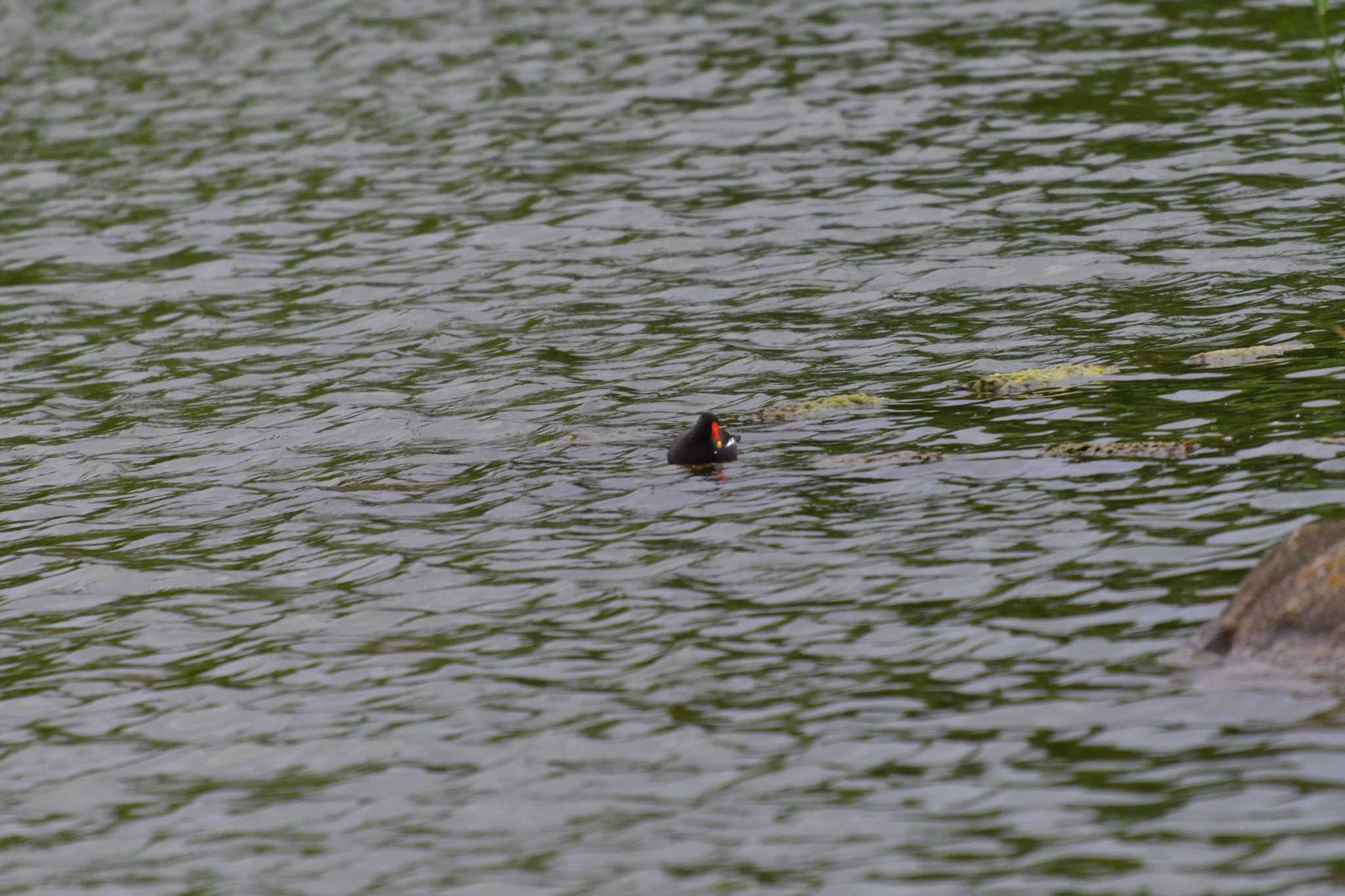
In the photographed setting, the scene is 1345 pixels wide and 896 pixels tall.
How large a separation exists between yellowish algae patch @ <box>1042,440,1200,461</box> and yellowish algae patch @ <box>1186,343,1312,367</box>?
2.43m

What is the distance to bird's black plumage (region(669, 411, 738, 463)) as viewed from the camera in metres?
16.0

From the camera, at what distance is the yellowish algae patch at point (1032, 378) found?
17.8 m

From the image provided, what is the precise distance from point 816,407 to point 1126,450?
11.2ft

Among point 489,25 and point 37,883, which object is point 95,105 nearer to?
point 489,25

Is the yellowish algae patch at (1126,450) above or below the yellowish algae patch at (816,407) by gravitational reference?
below

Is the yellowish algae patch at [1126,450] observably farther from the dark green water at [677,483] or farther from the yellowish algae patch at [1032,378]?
the yellowish algae patch at [1032,378]

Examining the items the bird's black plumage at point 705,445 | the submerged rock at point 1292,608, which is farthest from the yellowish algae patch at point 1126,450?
the submerged rock at point 1292,608

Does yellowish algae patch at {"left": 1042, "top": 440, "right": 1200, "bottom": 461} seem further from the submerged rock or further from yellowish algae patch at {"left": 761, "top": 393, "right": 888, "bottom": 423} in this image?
the submerged rock

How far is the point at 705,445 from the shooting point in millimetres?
16109

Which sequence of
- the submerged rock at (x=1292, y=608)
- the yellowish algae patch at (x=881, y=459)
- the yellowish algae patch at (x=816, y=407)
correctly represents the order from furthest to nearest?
the yellowish algae patch at (x=816, y=407) → the yellowish algae patch at (x=881, y=459) → the submerged rock at (x=1292, y=608)

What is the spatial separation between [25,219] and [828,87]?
1370cm

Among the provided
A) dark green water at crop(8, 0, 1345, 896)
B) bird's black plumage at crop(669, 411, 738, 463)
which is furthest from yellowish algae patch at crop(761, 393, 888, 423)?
bird's black plumage at crop(669, 411, 738, 463)

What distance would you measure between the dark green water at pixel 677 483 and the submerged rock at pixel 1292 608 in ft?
0.78

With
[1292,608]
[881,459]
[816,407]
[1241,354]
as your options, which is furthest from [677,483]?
[1292,608]
